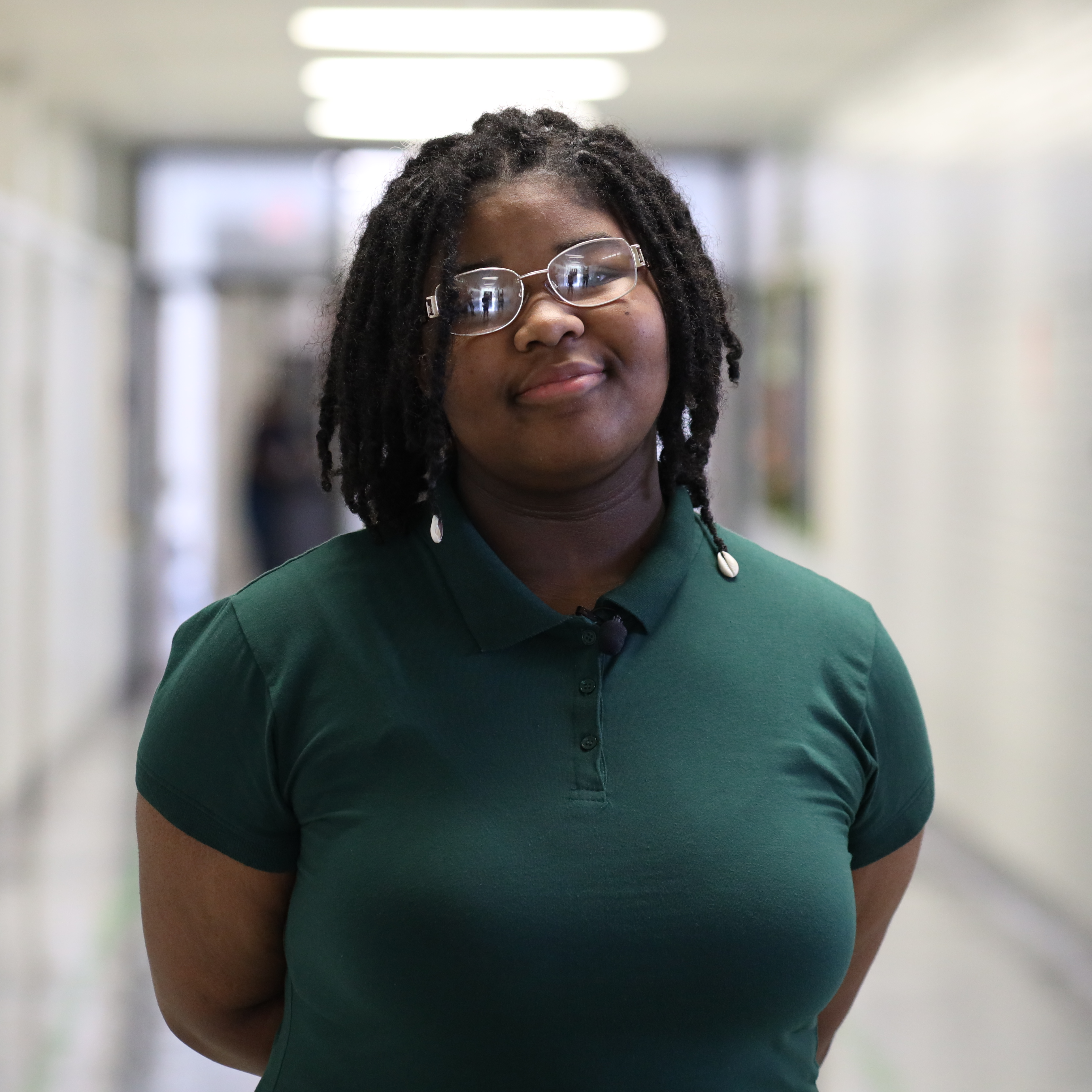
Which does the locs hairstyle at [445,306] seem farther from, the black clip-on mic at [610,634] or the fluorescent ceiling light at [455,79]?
the fluorescent ceiling light at [455,79]

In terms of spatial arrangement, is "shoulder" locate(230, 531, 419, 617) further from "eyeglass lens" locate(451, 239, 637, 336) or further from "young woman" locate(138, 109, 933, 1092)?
"eyeglass lens" locate(451, 239, 637, 336)

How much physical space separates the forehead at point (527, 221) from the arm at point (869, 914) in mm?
677

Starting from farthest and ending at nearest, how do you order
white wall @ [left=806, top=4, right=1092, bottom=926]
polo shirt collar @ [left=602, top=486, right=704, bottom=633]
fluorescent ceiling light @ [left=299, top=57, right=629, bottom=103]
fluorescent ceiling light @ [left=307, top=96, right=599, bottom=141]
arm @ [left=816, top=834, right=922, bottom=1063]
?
fluorescent ceiling light @ [left=307, top=96, right=599, bottom=141] → fluorescent ceiling light @ [left=299, top=57, right=629, bottom=103] → white wall @ [left=806, top=4, right=1092, bottom=926] → arm @ [left=816, top=834, right=922, bottom=1063] → polo shirt collar @ [left=602, top=486, right=704, bottom=633]

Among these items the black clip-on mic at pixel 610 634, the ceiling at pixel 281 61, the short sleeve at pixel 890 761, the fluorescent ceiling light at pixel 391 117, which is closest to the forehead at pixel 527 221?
the black clip-on mic at pixel 610 634

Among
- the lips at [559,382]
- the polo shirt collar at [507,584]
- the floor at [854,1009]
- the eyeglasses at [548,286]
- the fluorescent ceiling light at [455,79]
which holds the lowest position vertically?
the floor at [854,1009]

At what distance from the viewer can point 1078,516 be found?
4.05 m

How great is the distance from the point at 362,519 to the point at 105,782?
16.2 feet

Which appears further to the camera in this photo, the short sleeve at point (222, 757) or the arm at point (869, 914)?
the arm at point (869, 914)

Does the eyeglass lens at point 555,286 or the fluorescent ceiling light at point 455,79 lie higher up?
the fluorescent ceiling light at point 455,79

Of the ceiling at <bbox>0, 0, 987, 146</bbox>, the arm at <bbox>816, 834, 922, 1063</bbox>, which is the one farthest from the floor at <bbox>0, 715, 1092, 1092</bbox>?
the ceiling at <bbox>0, 0, 987, 146</bbox>

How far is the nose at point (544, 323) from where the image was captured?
1120 mm

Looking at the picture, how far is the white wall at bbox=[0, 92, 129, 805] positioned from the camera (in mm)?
5629

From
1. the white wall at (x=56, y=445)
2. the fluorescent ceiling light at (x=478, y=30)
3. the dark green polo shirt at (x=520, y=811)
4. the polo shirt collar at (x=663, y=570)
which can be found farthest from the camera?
the white wall at (x=56, y=445)

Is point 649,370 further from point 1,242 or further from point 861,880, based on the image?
point 1,242
